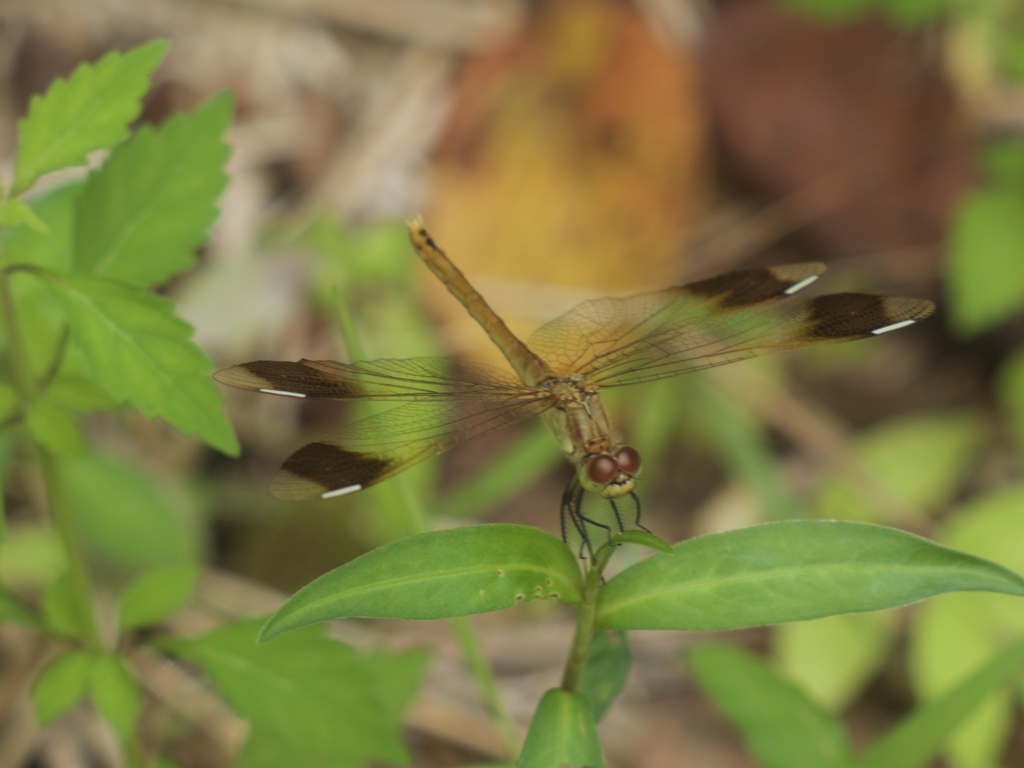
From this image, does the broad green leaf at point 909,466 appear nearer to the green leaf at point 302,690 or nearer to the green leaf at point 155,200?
the green leaf at point 302,690

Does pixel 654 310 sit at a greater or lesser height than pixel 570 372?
greater

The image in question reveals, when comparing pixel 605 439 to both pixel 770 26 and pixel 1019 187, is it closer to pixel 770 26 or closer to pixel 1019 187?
pixel 1019 187

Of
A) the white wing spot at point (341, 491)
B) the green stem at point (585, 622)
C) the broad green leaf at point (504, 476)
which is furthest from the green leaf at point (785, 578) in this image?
the broad green leaf at point (504, 476)

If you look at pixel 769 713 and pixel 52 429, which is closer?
pixel 52 429

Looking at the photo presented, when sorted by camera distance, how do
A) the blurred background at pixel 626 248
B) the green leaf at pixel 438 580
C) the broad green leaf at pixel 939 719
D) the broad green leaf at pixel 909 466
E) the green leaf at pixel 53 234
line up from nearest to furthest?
the green leaf at pixel 438 580
the broad green leaf at pixel 939 719
the green leaf at pixel 53 234
the blurred background at pixel 626 248
the broad green leaf at pixel 909 466

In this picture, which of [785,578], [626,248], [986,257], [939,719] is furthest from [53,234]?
[986,257]

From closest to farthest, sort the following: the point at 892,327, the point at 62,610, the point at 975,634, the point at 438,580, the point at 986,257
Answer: the point at 438,580 → the point at 62,610 → the point at 892,327 → the point at 975,634 → the point at 986,257

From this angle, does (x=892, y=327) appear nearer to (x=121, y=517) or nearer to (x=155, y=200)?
(x=155, y=200)
